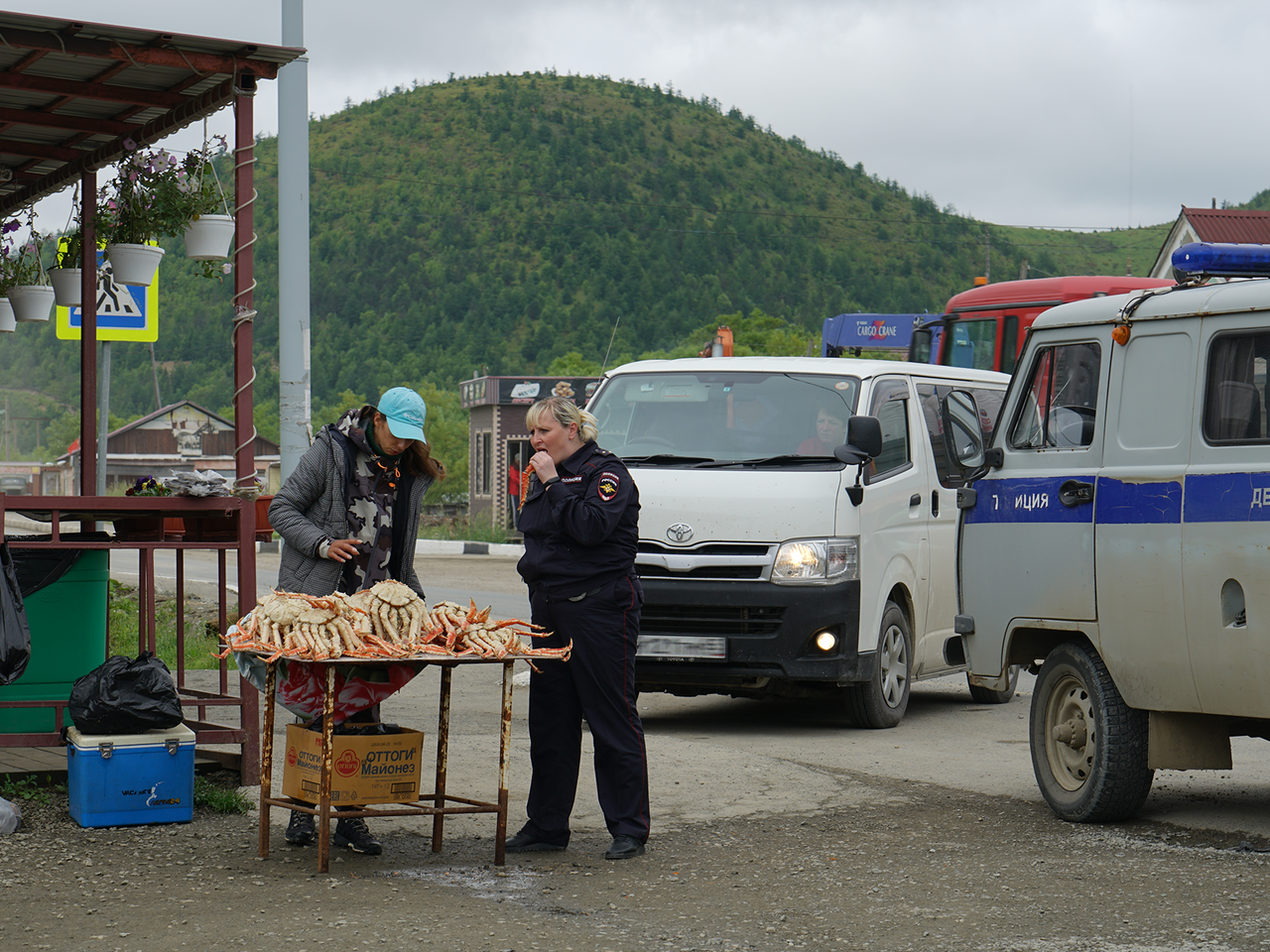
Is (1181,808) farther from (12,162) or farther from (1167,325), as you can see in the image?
(12,162)

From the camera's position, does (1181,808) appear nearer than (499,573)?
Yes

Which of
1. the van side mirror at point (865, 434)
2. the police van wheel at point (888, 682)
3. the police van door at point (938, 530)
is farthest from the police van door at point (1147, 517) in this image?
the police van door at point (938, 530)

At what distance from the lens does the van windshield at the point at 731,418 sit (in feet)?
32.7

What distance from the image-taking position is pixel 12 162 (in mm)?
9664

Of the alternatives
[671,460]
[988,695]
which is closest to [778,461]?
[671,460]

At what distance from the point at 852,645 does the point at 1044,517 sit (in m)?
2.58

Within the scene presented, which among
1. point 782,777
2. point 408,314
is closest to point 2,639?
point 782,777

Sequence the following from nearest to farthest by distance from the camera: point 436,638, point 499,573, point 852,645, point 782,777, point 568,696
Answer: point 436,638 → point 568,696 → point 782,777 → point 852,645 → point 499,573

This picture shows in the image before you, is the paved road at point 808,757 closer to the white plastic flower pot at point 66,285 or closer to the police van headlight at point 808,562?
the police van headlight at point 808,562

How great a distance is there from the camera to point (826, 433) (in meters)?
9.99

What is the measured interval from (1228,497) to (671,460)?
13.9 ft

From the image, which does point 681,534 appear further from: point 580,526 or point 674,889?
point 674,889

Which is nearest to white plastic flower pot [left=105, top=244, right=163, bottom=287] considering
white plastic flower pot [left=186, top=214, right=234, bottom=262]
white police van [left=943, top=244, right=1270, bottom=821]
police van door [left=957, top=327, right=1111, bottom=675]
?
white plastic flower pot [left=186, top=214, right=234, bottom=262]

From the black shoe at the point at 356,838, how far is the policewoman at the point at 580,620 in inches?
22.0
